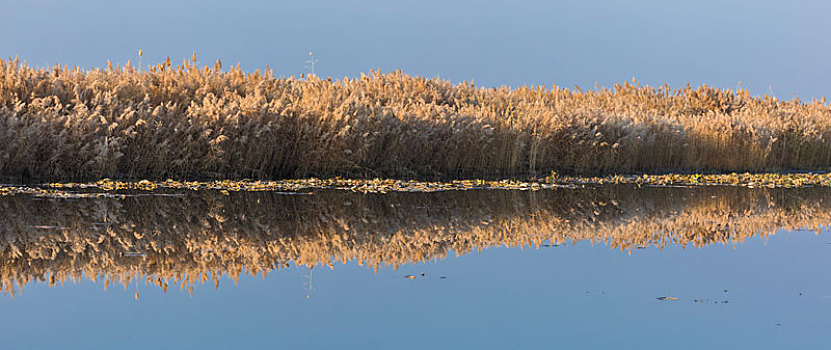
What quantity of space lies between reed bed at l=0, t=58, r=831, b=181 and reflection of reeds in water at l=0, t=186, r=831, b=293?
2.47 m

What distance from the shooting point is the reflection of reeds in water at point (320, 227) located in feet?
15.3

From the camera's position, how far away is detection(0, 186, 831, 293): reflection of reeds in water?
4.66 meters

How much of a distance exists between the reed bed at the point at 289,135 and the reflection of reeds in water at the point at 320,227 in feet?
8.11

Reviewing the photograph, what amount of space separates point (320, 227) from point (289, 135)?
5868 millimetres

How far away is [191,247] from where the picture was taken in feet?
17.0

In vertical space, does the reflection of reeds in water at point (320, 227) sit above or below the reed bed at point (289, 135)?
below

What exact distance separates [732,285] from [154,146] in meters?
8.48

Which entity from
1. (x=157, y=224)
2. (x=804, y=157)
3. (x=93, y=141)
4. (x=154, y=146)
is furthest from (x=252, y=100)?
(x=804, y=157)

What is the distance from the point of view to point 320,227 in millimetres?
6266

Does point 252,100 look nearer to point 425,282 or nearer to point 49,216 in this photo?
point 49,216

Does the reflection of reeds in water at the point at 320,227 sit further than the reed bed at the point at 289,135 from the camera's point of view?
No

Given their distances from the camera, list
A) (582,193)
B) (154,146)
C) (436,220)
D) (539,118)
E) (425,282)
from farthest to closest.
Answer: (539,118)
(154,146)
(582,193)
(436,220)
(425,282)

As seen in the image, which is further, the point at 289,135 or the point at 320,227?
the point at 289,135

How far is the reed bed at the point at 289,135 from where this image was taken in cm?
1070
